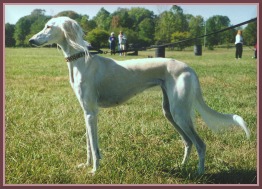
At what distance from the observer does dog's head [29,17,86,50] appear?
3936mm

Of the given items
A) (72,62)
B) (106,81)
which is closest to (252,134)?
(106,81)

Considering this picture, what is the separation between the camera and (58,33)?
13.1 feet

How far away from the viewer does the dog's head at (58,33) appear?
155 inches

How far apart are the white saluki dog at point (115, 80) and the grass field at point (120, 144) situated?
0.25 m

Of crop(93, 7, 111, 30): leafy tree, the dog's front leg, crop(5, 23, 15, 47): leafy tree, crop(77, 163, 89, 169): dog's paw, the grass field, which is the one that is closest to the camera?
the grass field

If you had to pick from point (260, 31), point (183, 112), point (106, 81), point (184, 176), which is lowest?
point (184, 176)

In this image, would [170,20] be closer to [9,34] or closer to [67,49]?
[9,34]

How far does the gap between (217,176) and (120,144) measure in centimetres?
135

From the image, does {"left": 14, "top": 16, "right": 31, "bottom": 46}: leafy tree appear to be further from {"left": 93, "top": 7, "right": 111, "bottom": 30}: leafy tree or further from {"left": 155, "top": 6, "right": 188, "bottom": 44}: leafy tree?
{"left": 155, "top": 6, "right": 188, "bottom": 44}: leafy tree

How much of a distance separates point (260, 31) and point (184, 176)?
1.69 meters

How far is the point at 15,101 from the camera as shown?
22.8 ft

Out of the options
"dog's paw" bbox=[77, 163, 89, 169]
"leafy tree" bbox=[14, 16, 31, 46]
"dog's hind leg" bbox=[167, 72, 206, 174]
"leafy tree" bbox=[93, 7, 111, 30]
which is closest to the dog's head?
"leafy tree" bbox=[93, 7, 111, 30]

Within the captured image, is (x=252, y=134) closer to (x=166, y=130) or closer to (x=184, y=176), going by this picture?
(x=166, y=130)

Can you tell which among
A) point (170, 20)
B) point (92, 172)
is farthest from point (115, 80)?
point (170, 20)
